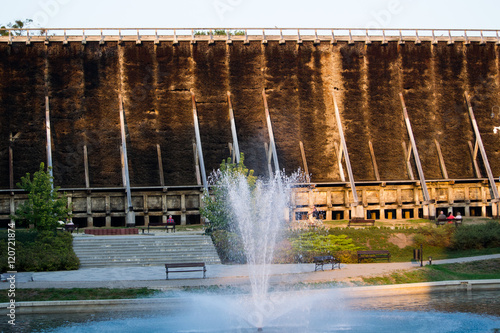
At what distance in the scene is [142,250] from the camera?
2786 cm

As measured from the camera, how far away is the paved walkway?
20.5m

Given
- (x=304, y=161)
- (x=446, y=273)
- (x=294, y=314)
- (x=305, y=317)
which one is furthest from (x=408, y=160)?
(x=305, y=317)

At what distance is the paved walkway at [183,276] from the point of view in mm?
20500

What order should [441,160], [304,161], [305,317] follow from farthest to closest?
[441,160] < [304,161] < [305,317]

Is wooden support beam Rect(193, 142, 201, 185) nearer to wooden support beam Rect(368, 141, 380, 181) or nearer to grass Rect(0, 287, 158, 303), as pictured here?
wooden support beam Rect(368, 141, 380, 181)

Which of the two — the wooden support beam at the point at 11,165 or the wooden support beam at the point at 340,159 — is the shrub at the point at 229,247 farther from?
the wooden support beam at the point at 11,165

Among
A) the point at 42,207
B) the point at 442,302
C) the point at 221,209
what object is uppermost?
the point at 42,207

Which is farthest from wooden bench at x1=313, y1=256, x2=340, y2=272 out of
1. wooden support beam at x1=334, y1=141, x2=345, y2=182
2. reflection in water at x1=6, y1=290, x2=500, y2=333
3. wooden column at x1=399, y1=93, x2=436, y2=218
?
wooden support beam at x1=334, y1=141, x2=345, y2=182

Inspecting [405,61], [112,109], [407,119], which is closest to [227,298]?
[112,109]

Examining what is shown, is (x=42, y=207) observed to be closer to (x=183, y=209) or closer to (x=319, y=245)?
(x=319, y=245)

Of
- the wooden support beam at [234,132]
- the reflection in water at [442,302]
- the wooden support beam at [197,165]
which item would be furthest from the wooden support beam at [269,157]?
the reflection in water at [442,302]

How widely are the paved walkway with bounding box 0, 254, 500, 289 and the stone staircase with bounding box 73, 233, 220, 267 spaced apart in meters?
1.25

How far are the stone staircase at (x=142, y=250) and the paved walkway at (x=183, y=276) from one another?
1.25 m

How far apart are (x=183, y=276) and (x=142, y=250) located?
5.76 m
